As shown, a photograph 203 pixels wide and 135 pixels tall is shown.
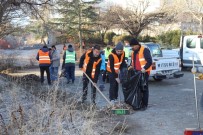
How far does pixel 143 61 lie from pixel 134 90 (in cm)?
84

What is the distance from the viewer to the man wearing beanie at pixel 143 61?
9.27 m

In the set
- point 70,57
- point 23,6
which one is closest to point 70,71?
point 70,57

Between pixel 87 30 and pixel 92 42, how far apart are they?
7.32ft

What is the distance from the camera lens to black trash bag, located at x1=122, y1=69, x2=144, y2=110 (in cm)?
911

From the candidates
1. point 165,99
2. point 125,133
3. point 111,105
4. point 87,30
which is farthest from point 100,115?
point 87,30

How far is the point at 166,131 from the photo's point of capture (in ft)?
23.3

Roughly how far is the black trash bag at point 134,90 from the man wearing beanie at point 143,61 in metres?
0.17

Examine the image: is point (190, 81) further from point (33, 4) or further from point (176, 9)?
point (176, 9)

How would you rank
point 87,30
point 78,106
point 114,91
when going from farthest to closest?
1. point 87,30
2. point 114,91
3. point 78,106

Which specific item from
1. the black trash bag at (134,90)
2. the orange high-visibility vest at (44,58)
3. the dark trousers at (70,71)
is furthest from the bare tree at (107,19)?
the black trash bag at (134,90)

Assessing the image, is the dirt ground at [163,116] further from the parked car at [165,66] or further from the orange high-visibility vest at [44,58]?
the orange high-visibility vest at [44,58]

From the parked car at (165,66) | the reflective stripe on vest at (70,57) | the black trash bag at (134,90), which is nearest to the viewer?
the black trash bag at (134,90)

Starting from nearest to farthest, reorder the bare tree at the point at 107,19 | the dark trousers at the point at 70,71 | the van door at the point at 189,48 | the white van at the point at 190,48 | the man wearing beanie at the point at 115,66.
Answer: the man wearing beanie at the point at 115,66 → the dark trousers at the point at 70,71 → the white van at the point at 190,48 → the van door at the point at 189,48 → the bare tree at the point at 107,19

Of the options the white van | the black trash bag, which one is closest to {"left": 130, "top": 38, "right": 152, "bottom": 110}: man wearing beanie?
the black trash bag
